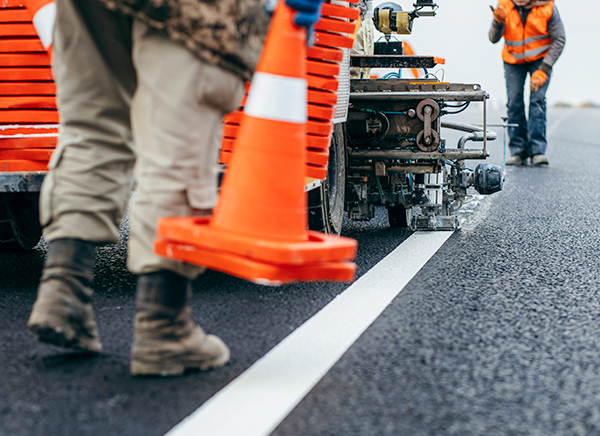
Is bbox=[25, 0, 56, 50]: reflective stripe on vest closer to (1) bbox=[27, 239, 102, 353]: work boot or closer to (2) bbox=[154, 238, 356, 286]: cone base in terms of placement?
(1) bbox=[27, 239, 102, 353]: work boot

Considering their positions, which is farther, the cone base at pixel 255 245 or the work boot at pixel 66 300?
the work boot at pixel 66 300

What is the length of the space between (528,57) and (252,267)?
31.8ft

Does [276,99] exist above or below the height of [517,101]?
above

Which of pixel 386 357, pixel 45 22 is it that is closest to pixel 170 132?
pixel 386 357

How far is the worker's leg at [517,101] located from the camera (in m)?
11.2

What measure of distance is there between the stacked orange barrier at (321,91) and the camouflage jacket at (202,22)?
1343 mm

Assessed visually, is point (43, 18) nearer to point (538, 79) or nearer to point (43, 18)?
point (43, 18)

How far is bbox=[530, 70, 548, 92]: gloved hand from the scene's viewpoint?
1077 centimetres

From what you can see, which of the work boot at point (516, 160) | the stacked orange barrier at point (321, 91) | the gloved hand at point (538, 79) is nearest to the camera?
the stacked orange barrier at point (321, 91)

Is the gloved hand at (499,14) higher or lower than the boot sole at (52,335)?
higher

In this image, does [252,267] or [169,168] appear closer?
[252,267]

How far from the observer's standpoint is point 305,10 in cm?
215

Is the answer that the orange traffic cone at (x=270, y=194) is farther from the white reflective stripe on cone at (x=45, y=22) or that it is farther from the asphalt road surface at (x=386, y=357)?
the white reflective stripe on cone at (x=45, y=22)

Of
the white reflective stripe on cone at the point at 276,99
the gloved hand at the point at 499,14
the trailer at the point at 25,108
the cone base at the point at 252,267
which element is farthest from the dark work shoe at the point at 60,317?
the gloved hand at the point at 499,14
